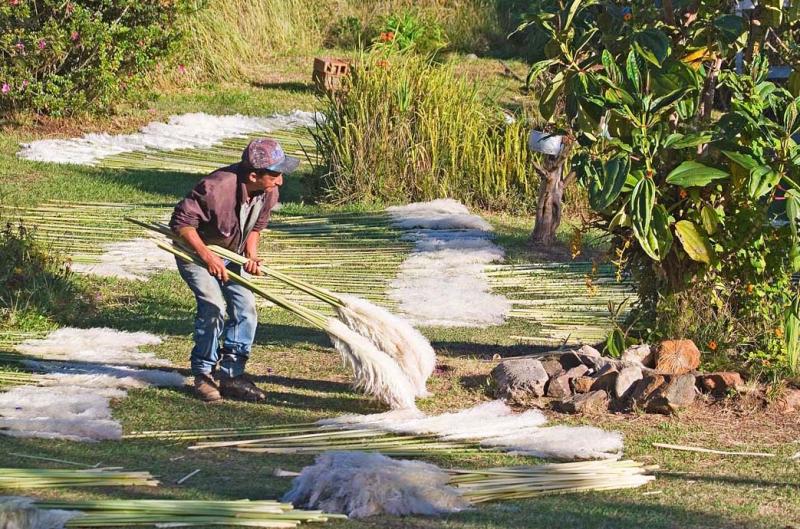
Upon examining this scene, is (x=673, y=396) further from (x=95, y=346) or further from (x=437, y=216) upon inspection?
(x=437, y=216)

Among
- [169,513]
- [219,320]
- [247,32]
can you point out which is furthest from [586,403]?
[247,32]

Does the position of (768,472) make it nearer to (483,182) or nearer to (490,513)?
(490,513)

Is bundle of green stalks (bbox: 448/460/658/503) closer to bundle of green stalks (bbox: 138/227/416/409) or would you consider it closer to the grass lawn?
the grass lawn

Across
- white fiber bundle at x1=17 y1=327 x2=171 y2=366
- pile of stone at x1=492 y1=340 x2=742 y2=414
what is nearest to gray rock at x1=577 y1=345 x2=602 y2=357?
pile of stone at x1=492 y1=340 x2=742 y2=414

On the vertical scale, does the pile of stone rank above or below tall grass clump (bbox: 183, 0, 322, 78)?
below

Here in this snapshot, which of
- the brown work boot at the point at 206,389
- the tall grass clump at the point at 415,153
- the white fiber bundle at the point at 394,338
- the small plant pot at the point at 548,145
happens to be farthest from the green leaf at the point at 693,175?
the tall grass clump at the point at 415,153

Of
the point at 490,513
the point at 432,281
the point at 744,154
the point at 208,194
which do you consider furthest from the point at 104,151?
the point at 490,513

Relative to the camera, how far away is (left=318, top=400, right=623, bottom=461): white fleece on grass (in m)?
5.46

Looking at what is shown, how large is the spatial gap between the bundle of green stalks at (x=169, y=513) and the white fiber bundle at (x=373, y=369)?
5.82 ft

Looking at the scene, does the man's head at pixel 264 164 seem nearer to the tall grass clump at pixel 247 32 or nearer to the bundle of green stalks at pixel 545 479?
the bundle of green stalks at pixel 545 479

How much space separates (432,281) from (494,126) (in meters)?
3.83

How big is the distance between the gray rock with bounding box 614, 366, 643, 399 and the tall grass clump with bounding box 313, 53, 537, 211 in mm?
6048

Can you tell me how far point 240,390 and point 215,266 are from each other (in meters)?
0.67

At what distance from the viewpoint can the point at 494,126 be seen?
1280 cm
